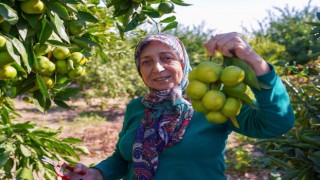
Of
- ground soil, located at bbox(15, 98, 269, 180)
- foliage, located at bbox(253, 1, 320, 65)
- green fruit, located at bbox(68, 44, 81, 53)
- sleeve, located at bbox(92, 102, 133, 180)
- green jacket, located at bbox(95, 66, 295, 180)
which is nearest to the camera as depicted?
green jacket, located at bbox(95, 66, 295, 180)

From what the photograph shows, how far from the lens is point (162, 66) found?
1.68 metres

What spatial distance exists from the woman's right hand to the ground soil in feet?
10.8

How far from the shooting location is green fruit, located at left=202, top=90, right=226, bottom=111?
1095mm

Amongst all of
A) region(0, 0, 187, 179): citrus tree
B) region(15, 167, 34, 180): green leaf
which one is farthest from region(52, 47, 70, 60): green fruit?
region(15, 167, 34, 180): green leaf

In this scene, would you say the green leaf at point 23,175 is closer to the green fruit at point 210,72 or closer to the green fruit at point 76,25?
the green fruit at point 76,25

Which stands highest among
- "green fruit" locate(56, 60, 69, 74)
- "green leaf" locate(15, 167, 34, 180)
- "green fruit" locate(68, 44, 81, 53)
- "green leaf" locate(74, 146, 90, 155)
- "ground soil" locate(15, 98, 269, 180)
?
"green fruit" locate(68, 44, 81, 53)

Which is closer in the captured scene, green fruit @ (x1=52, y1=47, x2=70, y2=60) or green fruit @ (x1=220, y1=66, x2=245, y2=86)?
green fruit @ (x1=220, y1=66, x2=245, y2=86)

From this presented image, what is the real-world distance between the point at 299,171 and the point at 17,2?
1.55 meters

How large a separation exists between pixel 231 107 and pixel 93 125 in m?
6.95

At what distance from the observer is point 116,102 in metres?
10.5

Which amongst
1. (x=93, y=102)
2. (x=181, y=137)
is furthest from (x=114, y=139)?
(x=181, y=137)

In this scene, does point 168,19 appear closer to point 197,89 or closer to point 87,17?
point 87,17

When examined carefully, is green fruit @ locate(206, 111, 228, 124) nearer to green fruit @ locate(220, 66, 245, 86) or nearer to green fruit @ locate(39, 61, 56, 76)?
green fruit @ locate(220, 66, 245, 86)

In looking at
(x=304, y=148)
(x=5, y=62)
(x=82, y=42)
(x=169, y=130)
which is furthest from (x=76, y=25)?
(x=304, y=148)
